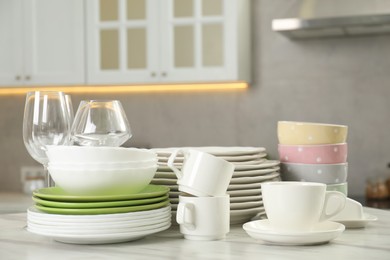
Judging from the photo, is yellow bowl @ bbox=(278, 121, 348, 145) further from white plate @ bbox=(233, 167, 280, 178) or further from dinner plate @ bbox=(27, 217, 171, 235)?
dinner plate @ bbox=(27, 217, 171, 235)

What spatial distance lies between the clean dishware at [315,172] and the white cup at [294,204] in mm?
267

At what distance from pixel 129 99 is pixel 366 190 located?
1.42 metres

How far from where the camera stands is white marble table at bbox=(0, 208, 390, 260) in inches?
44.9

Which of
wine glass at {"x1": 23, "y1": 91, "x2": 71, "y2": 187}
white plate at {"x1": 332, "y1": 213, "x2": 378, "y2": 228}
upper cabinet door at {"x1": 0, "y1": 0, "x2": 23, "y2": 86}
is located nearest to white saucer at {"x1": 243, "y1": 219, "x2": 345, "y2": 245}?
white plate at {"x1": 332, "y1": 213, "x2": 378, "y2": 228}

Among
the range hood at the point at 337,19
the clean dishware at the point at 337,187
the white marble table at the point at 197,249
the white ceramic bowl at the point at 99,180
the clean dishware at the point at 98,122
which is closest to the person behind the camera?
the white marble table at the point at 197,249

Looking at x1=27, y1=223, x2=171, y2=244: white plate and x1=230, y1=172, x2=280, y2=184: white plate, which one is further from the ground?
x1=230, y1=172, x2=280, y2=184: white plate

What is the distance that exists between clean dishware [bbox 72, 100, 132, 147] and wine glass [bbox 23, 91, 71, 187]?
0.03 m

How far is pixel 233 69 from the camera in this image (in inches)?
134

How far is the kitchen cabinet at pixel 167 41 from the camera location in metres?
3.42

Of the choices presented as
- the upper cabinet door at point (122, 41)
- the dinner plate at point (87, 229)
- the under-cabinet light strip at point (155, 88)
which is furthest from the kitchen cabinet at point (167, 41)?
the dinner plate at point (87, 229)

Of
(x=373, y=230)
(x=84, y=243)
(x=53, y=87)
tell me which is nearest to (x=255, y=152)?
(x=373, y=230)

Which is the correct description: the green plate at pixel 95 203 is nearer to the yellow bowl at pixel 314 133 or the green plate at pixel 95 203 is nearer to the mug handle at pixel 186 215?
the mug handle at pixel 186 215

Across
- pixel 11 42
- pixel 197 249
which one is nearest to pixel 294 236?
pixel 197 249

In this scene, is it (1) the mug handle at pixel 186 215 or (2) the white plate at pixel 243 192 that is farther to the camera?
(2) the white plate at pixel 243 192
